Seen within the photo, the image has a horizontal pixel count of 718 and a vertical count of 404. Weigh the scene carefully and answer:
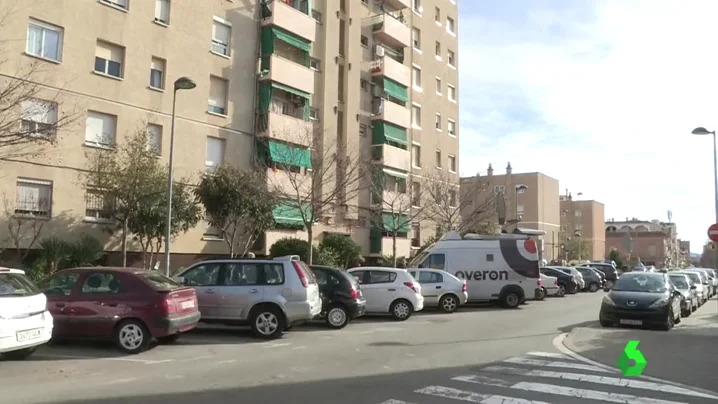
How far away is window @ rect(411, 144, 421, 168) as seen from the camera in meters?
40.6

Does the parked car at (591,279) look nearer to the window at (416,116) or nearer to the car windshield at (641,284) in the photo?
the window at (416,116)

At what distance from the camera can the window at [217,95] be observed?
27.1 m

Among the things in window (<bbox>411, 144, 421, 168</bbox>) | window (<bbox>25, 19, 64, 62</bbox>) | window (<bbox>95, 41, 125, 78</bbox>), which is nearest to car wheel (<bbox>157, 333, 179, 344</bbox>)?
window (<bbox>25, 19, 64, 62</bbox>)

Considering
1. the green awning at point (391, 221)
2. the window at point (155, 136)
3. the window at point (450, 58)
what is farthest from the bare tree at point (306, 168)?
the window at point (450, 58)

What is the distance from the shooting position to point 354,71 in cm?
3547

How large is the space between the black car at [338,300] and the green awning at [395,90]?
77.7 feet

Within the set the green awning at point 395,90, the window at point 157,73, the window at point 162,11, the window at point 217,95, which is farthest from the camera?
the green awning at point 395,90

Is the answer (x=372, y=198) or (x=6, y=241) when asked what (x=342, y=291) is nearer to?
(x=6, y=241)

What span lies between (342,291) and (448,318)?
479 cm

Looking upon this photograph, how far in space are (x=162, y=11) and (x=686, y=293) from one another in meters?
22.5

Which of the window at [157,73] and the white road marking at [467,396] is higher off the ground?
the window at [157,73]

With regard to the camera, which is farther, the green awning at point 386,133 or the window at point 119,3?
the green awning at point 386,133

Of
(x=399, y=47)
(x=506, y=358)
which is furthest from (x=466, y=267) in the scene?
(x=399, y=47)

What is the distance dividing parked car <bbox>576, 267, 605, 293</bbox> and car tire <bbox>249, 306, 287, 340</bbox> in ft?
87.3
